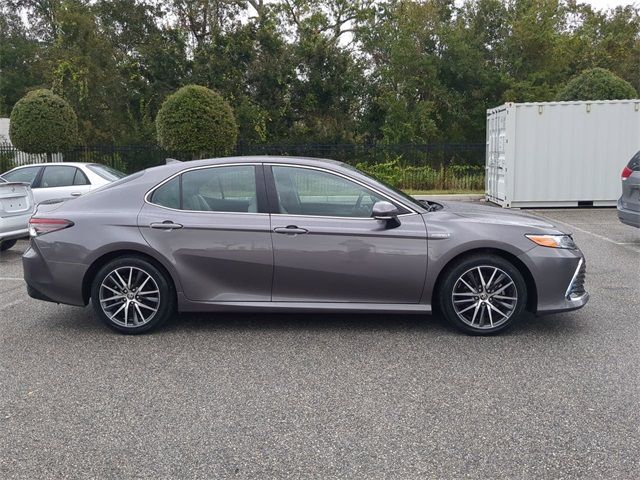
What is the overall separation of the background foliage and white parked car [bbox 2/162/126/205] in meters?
14.4

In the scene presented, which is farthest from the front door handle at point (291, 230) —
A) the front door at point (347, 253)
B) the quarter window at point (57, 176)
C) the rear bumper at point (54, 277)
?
the quarter window at point (57, 176)

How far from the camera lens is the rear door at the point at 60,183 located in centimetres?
1095

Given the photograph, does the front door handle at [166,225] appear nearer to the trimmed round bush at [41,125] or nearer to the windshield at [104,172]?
the windshield at [104,172]

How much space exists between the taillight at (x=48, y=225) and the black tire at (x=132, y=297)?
508 mm

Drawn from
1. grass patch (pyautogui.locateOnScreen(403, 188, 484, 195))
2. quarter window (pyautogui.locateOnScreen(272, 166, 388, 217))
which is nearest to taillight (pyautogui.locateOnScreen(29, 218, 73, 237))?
quarter window (pyautogui.locateOnScreen(272, 166, 388, 217))

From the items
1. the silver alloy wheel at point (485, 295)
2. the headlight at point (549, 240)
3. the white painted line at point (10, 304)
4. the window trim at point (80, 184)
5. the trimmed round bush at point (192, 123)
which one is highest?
the trimmed round bush at point (192, 123)

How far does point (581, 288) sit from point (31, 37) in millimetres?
43547

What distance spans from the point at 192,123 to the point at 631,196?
11.9m

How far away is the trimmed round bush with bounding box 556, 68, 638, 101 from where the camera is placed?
56.2 ft

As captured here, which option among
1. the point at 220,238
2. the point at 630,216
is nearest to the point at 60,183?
the point at 220,238

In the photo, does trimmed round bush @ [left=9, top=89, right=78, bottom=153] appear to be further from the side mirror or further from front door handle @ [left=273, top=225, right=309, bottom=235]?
the side mirror

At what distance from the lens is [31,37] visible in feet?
134

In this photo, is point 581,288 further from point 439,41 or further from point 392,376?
point 439,41

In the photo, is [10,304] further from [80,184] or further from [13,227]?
[80,184]
